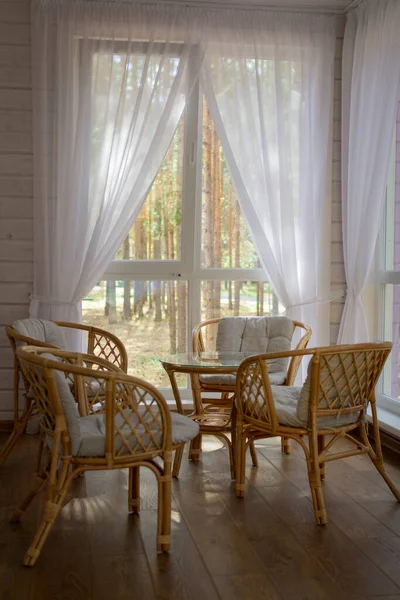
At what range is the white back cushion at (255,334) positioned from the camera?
4.88 meters

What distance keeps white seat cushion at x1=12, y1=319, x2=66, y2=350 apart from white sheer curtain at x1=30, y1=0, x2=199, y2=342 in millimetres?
764

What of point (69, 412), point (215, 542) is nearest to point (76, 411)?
point (69, 412)

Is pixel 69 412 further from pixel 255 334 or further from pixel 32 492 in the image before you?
pixel 255 334

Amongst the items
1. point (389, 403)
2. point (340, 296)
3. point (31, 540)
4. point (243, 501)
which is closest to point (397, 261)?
point (340, 296)

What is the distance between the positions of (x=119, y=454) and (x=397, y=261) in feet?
9.11

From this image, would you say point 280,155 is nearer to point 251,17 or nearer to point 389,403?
point 251,17

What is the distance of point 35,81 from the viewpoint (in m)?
5.14

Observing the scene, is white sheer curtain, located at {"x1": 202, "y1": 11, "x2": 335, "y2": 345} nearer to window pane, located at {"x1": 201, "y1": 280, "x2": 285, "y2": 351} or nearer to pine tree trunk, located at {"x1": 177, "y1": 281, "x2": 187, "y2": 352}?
window pane, located at {"x1": 201, "y1": 280, "x2": 285, "y2": 351}

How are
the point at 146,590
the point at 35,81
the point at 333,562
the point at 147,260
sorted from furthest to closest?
1. the point at 147,260
2. the point at 35,81
3. the point at 333,562
4. the point at 146,590

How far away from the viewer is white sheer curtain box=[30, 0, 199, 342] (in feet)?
16.9

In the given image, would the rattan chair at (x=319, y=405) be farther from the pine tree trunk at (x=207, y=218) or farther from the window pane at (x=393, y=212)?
the pine tree trunk at (x=207, y=218)

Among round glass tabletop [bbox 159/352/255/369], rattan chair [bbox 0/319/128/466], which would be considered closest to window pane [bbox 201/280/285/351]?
rattan chair [bbox 0/319/128/466]

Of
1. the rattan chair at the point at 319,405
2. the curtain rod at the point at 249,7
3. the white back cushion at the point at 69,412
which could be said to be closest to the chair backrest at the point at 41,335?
the white back cushion at the point at 69,412

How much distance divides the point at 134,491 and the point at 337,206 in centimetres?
280
